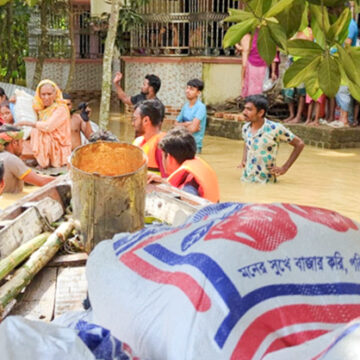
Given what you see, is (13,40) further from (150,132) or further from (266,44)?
(266,44)

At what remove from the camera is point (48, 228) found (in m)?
2.76

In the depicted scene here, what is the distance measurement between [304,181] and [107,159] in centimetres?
470

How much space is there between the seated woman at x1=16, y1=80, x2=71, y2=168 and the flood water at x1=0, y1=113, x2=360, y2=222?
0.75 metres

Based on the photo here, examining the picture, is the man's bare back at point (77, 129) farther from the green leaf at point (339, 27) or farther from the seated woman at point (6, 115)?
the green leaf at point (339, 27)

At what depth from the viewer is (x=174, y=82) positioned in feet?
39.7

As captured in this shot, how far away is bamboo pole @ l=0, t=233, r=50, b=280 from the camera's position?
2111 millimetres

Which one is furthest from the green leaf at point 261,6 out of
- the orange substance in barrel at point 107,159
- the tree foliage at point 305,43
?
the orange substance in barrel at point 107,159

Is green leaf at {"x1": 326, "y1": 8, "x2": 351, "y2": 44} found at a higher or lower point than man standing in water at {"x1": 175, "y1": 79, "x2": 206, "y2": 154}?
higher

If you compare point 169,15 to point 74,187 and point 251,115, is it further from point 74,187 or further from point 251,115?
point 74,187

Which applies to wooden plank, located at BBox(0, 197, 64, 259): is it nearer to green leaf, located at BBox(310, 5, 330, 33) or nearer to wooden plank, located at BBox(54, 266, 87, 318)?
wooden plank, located at BBox(54, 266, 87, 318)

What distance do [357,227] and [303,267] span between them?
220mm

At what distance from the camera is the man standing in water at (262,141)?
20.1ft

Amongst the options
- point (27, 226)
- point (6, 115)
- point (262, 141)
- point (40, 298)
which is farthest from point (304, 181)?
point (40, 298)

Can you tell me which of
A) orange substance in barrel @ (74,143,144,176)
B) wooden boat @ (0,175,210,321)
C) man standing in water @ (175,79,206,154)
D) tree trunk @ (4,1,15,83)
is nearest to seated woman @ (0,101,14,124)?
man standing in water @ (175,79,206,154)
